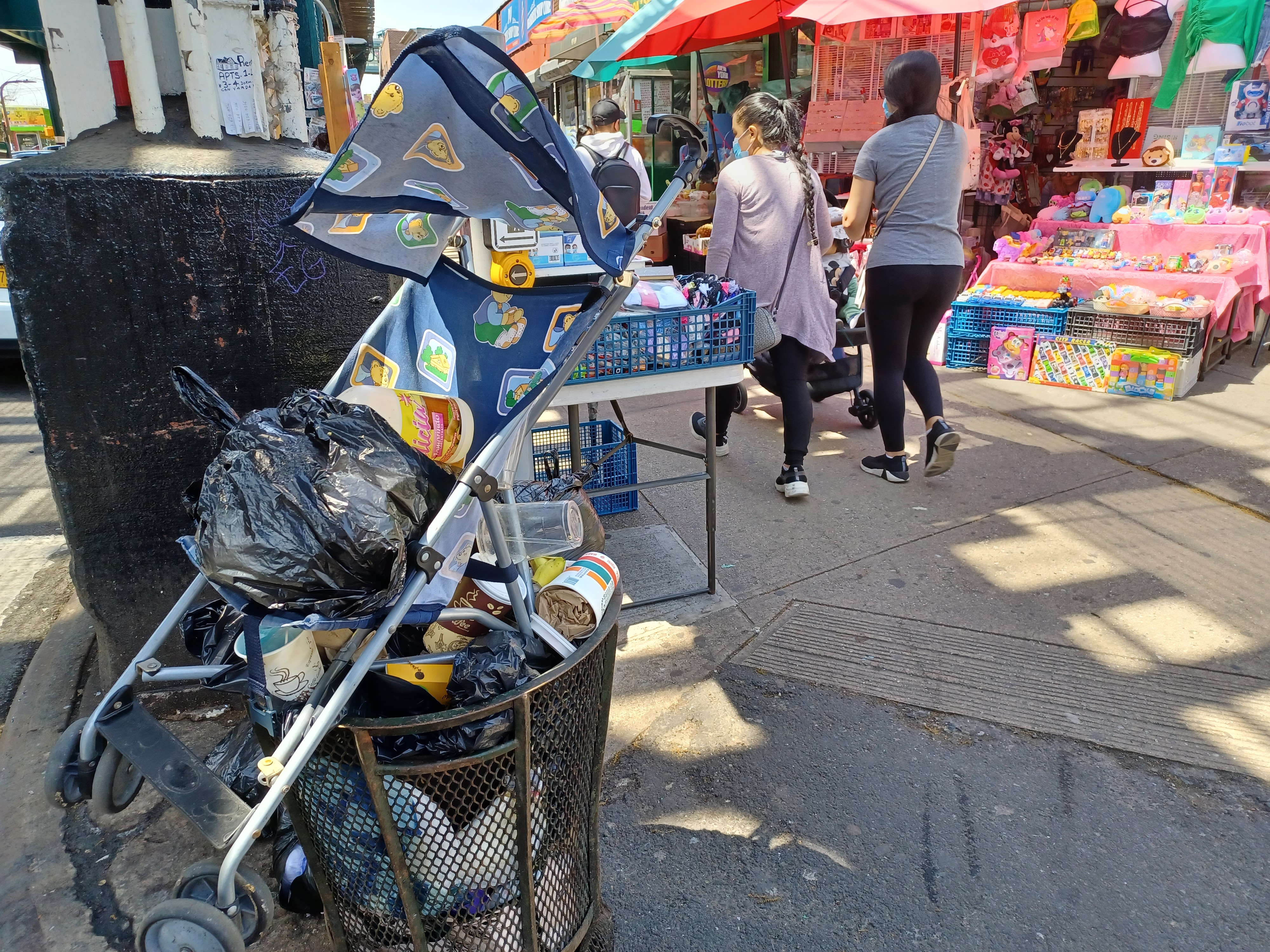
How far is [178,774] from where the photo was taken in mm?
1542

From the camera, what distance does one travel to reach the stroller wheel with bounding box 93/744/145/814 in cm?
177

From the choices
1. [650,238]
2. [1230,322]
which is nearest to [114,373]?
[1230,322]

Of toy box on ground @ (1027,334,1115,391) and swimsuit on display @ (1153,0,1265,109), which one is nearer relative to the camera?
toy box on ground @ (1027,334,1115,391)

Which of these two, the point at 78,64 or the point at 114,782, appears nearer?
the point at 114,782

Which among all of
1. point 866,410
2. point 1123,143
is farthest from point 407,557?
point 1123,143

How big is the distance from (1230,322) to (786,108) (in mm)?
4414

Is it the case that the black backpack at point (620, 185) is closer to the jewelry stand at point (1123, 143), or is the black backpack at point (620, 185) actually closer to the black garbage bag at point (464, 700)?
the black garbage bag at point (464, 700)

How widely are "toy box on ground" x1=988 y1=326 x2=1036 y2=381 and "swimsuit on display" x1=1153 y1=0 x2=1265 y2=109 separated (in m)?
2.58

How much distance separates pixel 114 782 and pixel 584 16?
8.80m

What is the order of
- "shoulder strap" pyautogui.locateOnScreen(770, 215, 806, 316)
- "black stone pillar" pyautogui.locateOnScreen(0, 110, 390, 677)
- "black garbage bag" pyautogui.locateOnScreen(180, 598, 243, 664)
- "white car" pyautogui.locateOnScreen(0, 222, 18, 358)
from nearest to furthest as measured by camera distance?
"black garbage bag" pyautogui.locateOnScreen(180, 598, 243, 664)
"black stone pillar" pyautogui.locateOnScreen(0, 110, 390, 677)
"shoulder strap" pyautogui.locateOnScreen(770, 215, 806, 316)
"white car" pyautogui.locateOnScreen(0, 222, 18, 358)

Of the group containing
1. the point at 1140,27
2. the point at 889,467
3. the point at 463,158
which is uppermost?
the point at 1140,27

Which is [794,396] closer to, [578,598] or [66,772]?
[578,598]

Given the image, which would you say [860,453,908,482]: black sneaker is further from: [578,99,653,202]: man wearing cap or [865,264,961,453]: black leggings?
[578,99,653,202]: man wearing cap

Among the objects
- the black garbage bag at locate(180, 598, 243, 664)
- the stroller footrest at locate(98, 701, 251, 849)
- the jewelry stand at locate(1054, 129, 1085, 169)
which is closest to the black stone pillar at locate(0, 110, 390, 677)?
the black garbage bag at locate(180, 598, 243, 664)
